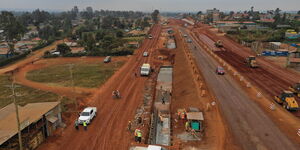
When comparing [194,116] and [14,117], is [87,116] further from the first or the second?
[194,116]

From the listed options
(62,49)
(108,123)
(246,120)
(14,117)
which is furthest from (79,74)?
(246,120)

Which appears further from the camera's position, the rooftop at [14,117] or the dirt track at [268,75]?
the dirt track at [268,75]

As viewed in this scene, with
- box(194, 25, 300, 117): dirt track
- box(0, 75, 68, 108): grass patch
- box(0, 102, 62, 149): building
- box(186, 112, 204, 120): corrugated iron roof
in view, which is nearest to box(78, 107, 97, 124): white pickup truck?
box(0, 102, 62, 149): building

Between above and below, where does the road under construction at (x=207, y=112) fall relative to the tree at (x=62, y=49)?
below

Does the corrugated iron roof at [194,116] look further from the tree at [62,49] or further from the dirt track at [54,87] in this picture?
the tree at [62,49]

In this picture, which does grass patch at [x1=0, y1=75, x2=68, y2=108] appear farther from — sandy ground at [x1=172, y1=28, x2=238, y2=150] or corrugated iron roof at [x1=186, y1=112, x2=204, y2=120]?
corrugated iron roof at [x1=186, y1=112, x2=204, y2=120]

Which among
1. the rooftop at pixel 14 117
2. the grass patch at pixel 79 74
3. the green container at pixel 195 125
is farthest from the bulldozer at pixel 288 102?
the grass patch at pixel 79 74

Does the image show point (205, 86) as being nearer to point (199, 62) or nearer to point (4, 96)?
point (199, 62)
